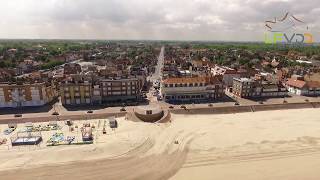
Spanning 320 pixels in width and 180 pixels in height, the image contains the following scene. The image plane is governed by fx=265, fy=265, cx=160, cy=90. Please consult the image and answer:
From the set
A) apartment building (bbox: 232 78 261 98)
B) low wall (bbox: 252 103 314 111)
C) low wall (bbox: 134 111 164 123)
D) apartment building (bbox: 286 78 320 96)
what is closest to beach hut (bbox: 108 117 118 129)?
low wall (bbox: 134 111 164 123)

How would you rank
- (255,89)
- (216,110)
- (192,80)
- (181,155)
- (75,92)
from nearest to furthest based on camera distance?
(181,155) < (216,110) < (75,92) < (192,80) < (255,89)

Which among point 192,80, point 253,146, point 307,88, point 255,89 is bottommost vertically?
point 253,146

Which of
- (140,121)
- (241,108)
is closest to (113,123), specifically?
(140,121)

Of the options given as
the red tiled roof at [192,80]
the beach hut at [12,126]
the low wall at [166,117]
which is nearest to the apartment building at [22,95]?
the beach hut at [12,126]

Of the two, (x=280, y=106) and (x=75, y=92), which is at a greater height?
(x=75, y=92)

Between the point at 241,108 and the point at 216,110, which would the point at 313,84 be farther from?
the point at 216,110

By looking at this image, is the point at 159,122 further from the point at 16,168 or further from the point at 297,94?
the point at 297,94

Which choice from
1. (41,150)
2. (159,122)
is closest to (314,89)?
(159,122)
